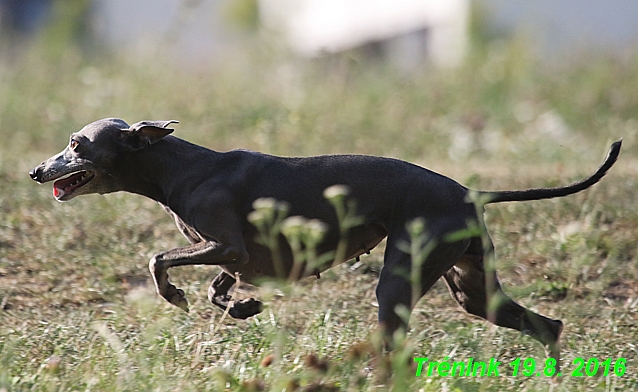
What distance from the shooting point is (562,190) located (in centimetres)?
438

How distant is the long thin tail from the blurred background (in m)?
4.33

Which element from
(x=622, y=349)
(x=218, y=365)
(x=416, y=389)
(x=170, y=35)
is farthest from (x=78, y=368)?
(x=170, y=35)

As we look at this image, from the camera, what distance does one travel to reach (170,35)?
1102 cm

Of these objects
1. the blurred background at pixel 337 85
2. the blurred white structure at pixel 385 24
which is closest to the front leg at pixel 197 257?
the blurred background at pixel 337 85

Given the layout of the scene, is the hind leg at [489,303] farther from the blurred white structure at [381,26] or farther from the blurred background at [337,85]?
the blurred white structure at [381,26]

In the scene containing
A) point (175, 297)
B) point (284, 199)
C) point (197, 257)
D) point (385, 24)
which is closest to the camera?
point (197, 257)

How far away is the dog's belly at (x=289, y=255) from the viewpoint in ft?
14.3

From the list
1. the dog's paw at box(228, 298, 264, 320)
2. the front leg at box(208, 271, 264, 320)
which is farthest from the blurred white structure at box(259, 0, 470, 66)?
the dog's paw at box(228, 298, 264, 320)

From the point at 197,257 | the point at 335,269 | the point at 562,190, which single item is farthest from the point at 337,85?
the point at 197,257

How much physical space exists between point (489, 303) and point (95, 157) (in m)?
1.86

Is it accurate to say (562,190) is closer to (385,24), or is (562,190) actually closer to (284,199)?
(284,199)

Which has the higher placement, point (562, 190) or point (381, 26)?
point (381, 26)

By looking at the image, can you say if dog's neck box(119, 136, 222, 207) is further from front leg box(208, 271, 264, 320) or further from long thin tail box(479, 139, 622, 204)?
long thin tail box(479, 139, 622, 204)

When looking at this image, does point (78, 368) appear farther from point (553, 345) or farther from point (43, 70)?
point (43, 70)
